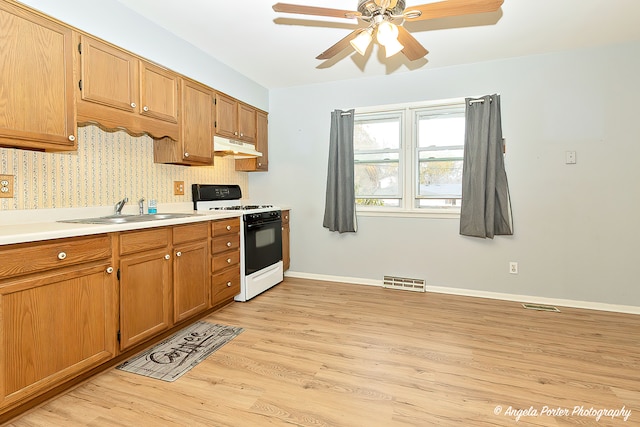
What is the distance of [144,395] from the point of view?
72.4 inches

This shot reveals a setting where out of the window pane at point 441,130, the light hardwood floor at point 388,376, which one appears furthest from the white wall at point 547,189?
the light hardwood floor at point 388,376

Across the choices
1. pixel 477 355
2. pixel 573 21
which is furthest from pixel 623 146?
pixel 477 355

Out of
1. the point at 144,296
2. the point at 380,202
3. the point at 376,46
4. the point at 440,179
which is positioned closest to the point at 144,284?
the point at 144,296

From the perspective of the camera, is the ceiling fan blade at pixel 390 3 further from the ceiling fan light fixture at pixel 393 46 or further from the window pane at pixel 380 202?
the window pane at pixel 380 202

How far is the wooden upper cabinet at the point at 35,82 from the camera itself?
175 centimetres

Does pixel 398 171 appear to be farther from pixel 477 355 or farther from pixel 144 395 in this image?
pixel 144 395

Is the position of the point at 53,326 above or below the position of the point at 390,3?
below

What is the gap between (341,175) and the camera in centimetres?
397

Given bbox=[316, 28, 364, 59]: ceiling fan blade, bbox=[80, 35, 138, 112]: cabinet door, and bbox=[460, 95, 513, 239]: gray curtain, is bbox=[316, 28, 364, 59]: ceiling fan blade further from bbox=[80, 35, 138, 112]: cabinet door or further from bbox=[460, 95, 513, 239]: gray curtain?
bbox=[460, 95, 513, 239]: gray curtain

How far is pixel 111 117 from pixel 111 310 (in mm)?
1314

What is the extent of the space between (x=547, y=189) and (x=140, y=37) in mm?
3929

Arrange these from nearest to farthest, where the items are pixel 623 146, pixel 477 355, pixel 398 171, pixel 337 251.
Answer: pixel 477 355 → pixel 623 146 → pixel 398 171 → pixel 337 251

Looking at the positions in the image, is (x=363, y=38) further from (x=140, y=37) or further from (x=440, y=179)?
(x=440, y=179)

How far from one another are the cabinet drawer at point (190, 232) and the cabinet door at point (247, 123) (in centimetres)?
140
